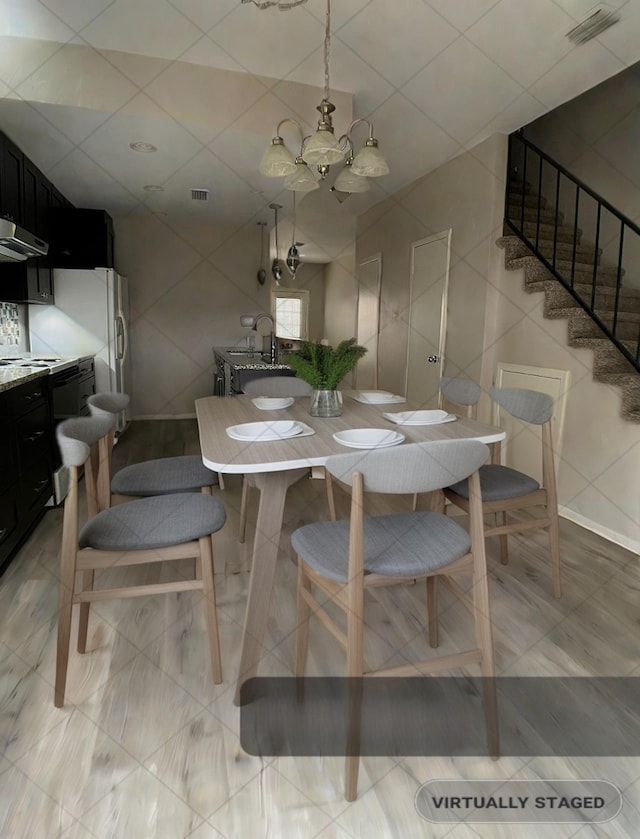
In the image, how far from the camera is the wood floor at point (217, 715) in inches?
45.1

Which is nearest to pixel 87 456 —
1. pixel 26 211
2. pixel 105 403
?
pixel 105 403

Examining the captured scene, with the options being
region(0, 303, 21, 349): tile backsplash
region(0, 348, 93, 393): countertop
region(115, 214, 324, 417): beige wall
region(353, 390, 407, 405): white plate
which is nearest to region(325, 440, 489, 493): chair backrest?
region(353, 390, 407, 405): white plate

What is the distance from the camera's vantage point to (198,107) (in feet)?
9.62

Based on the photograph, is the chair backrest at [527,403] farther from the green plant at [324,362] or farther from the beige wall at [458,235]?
the beige wall at [458,235]

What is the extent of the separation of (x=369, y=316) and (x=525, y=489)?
4158mm

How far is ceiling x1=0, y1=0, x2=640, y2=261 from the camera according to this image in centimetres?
239

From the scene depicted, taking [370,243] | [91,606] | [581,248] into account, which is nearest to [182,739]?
[91,606]

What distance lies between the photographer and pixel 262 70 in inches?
114

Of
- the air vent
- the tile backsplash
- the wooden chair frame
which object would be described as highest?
the air vent

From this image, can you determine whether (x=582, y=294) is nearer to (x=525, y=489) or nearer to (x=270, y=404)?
(x=525, y=489)

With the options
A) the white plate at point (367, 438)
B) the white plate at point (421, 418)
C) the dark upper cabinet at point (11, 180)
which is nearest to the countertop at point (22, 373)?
the dark upper cabinet at point (11, 180)

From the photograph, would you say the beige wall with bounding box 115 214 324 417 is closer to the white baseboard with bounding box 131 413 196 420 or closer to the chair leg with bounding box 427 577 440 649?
the white baseboard with bounding box 131 413 196 420

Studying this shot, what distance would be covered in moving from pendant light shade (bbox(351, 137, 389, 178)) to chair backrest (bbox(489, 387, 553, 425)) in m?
1.11

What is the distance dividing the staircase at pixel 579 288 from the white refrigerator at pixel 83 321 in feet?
11.4
